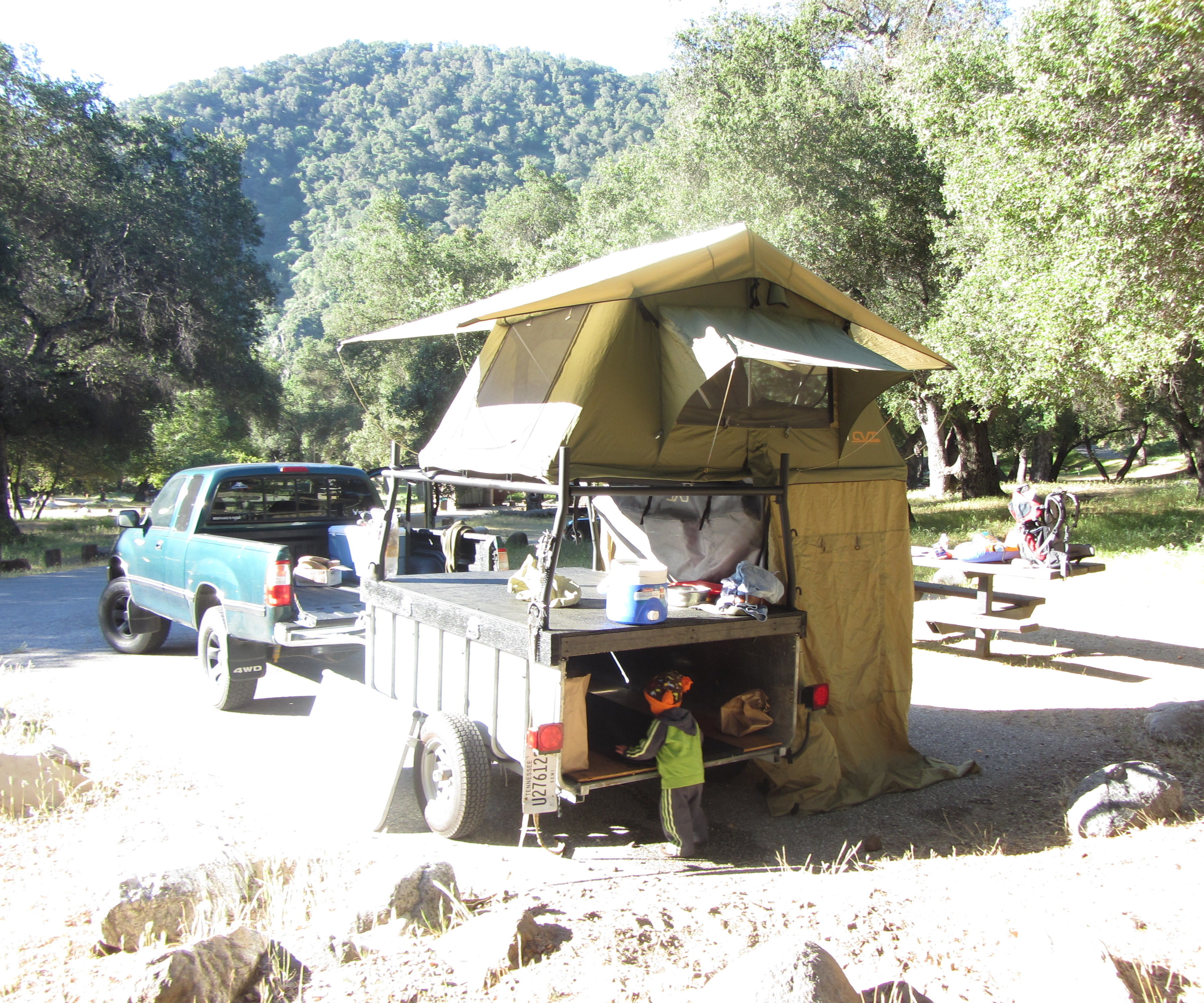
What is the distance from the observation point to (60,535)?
2648cm

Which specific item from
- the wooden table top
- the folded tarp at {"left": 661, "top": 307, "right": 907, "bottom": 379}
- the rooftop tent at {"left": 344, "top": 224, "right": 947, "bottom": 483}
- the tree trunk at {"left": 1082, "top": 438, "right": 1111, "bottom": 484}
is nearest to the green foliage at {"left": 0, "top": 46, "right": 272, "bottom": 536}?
the rooftop tent at {"left": 344, "top": 224, "right": 947, "bottom": 483}

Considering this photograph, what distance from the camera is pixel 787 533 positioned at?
528 cm

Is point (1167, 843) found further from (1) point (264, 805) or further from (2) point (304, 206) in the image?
(2) point (304, 206)

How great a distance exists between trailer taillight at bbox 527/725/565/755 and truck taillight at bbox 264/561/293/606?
3.05 metres

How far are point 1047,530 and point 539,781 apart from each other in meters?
7.15

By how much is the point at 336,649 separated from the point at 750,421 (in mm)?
3650

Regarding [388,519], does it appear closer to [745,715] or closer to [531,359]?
[531,359]

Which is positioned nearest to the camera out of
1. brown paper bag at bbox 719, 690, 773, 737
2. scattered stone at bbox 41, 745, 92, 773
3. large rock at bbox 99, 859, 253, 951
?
large rock at bbox 99, 859, 253, 951

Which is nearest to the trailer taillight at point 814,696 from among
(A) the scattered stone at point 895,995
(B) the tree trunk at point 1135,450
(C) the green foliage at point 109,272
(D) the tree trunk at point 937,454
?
(A) the scattered stone at point 895,995

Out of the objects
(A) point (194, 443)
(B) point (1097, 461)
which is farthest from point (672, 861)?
(B) point (1097, 461)

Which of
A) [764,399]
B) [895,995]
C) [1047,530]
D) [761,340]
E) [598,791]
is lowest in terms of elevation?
[598,791]

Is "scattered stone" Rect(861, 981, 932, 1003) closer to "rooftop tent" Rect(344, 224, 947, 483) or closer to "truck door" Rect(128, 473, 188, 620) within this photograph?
"rooftop tent" Rect(344, 224, 947, 483)

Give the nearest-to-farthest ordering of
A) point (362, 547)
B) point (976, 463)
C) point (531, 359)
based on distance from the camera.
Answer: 1. point (531, 359)
2. point (362, 547)
3. point (976, 463)

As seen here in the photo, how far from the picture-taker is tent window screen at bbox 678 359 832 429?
531 centimetres
